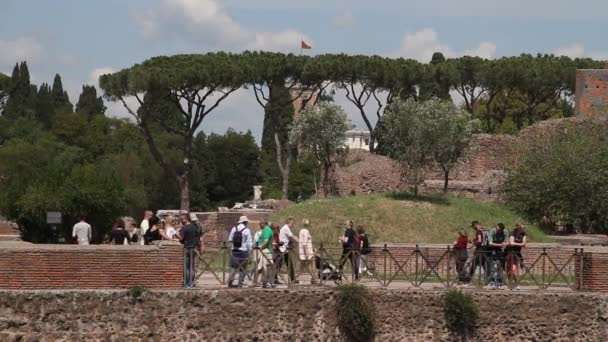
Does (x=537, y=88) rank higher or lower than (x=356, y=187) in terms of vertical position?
higher

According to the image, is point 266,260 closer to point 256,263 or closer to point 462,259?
point 256,263

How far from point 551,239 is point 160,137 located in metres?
44.6

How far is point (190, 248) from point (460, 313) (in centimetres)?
407

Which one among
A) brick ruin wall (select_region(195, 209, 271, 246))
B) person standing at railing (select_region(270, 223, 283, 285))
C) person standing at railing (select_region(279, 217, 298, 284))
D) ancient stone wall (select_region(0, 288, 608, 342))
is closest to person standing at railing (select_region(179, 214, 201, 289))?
ancient stone wall (select_region(0, 288, 608, 342))

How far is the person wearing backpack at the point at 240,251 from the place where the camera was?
19047 millimetres

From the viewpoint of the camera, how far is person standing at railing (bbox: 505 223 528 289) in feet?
65.1

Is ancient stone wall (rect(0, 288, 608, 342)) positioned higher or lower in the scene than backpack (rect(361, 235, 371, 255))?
lower

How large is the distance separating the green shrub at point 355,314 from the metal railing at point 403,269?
31.2 inches

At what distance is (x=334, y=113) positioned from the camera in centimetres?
4503

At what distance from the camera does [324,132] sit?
45062 millimetres

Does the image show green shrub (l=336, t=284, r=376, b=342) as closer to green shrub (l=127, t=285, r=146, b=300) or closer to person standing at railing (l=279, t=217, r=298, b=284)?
person standing at railing (l=279, t=217, r=298, b=284)

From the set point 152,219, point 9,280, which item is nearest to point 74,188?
point 152,219

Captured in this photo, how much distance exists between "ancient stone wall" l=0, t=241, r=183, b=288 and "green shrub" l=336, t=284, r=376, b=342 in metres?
2.37

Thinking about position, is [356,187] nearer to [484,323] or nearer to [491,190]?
[491,190]
